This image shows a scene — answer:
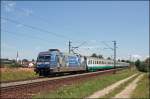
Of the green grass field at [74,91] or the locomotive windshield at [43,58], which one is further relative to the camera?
the locomotive windshield at [43,58]

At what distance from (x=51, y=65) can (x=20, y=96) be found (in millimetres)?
16578

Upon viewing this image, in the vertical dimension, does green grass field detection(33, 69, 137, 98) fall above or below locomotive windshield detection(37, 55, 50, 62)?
below

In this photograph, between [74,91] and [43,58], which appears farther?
[43,58]

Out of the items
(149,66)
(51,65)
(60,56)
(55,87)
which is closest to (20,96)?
(55,87)

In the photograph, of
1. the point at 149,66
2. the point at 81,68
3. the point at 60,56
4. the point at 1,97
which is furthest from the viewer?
the point at 149,66

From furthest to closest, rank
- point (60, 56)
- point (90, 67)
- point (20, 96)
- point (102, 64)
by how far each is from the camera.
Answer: point (102, 64), point (90, 67), point (60, 56), point (20, 96)

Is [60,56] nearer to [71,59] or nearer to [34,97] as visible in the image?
[71,59]

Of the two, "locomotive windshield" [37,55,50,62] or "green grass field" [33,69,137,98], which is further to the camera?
"locomotive windshield" [37,55,50,62]

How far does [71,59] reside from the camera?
42250mm

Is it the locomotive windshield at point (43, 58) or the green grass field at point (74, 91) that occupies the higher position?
the locomotive windshield at point (43, 58)

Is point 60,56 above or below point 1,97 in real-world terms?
above

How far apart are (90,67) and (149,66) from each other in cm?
6251

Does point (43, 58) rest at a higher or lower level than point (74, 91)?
higher

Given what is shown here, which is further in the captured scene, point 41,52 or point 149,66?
point 149,66
